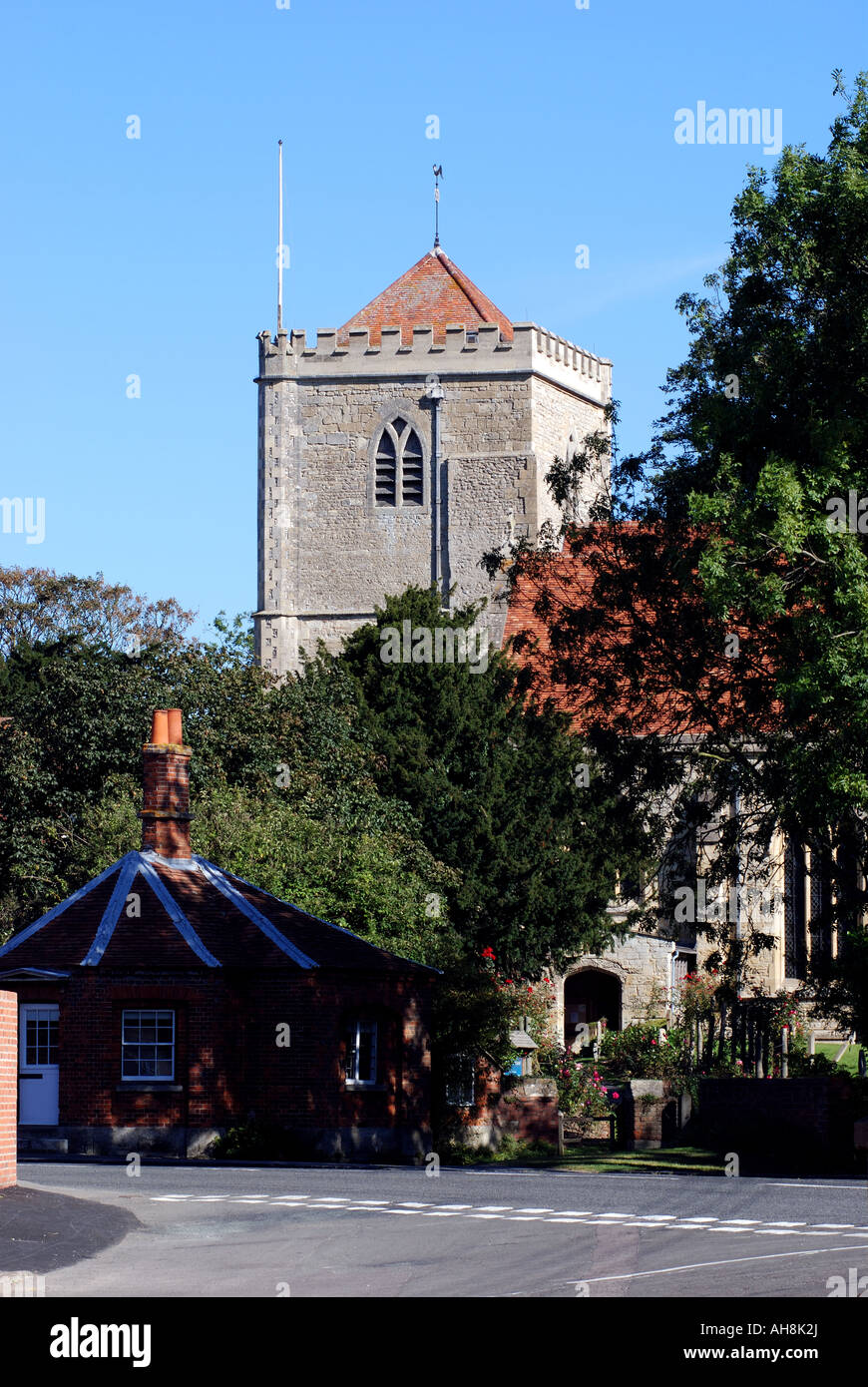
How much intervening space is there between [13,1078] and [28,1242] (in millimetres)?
5497

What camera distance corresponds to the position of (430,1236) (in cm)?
1634

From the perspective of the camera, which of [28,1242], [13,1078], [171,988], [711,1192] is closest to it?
[28,1242]

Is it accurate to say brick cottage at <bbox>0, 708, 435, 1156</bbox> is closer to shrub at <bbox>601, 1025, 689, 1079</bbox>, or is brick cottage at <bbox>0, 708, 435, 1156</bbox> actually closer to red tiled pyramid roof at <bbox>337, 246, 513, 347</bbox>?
shrub at <bbox>601, 1025, 689, 1079</bbox>

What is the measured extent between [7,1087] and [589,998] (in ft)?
118

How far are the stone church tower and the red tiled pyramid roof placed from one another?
124cm

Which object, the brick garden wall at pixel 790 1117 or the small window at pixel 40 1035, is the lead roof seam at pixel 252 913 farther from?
the brick garden wall at pixel 790 1117

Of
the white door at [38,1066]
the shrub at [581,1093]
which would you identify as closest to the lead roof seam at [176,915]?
the white door at [38,1066]

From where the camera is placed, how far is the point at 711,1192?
21.9 meters

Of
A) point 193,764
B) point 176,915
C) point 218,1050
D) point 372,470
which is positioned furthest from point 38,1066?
point 372,470

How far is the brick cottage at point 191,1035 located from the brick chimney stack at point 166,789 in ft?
4.18

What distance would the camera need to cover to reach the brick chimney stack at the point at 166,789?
3291 cm

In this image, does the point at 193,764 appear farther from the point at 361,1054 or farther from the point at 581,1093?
the point at 361,1054
